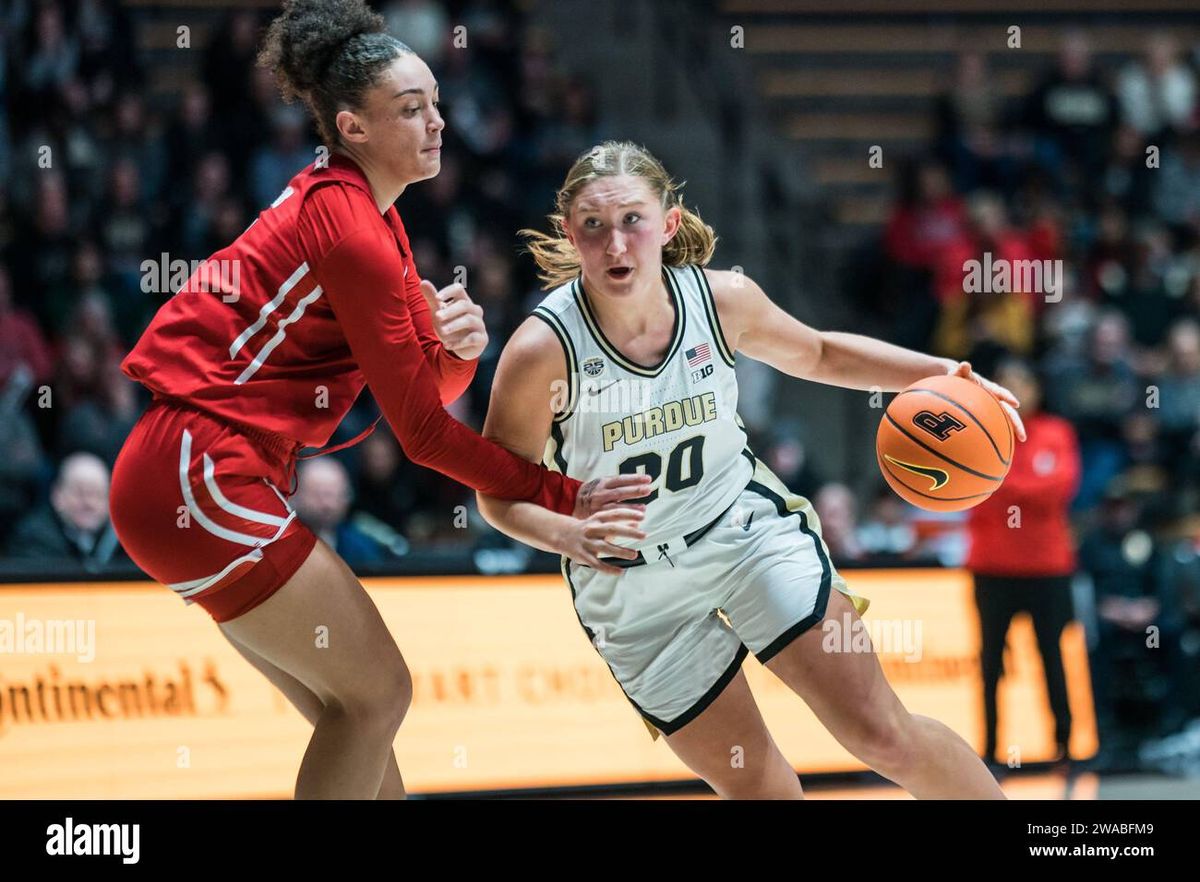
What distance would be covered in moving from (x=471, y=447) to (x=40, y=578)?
3.16 m

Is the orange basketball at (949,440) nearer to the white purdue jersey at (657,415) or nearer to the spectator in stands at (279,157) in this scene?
the white purdue jersey at (657,415)

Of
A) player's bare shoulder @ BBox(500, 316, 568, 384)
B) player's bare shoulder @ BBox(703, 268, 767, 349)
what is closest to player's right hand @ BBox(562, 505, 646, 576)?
player's bare shoulder @ BBox(500, 316, 568, 384)

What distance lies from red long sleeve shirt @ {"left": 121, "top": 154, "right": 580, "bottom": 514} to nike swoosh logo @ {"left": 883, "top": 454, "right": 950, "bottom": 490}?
1025 millimetres

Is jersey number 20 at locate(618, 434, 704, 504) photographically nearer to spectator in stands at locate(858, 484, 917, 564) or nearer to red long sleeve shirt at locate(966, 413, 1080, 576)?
red long sleeve shirt at locate(966, 413, 1080, 576)

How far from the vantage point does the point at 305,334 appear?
125 inches

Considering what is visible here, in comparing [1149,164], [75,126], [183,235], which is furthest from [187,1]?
[1149,164]

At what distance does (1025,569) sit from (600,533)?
148 inches

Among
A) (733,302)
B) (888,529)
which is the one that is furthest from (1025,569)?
(733,302)

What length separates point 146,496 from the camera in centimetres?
311

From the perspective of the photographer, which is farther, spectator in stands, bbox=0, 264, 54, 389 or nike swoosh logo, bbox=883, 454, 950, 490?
spectator in stands, bbox=0, 264, 54, 389

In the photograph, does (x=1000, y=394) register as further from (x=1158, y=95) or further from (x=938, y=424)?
(x=1158, y=95)

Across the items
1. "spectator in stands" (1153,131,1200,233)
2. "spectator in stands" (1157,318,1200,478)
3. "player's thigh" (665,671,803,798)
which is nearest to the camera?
"player's thigh" (665,671,803,798)

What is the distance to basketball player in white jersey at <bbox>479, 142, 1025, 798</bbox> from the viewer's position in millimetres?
3402
